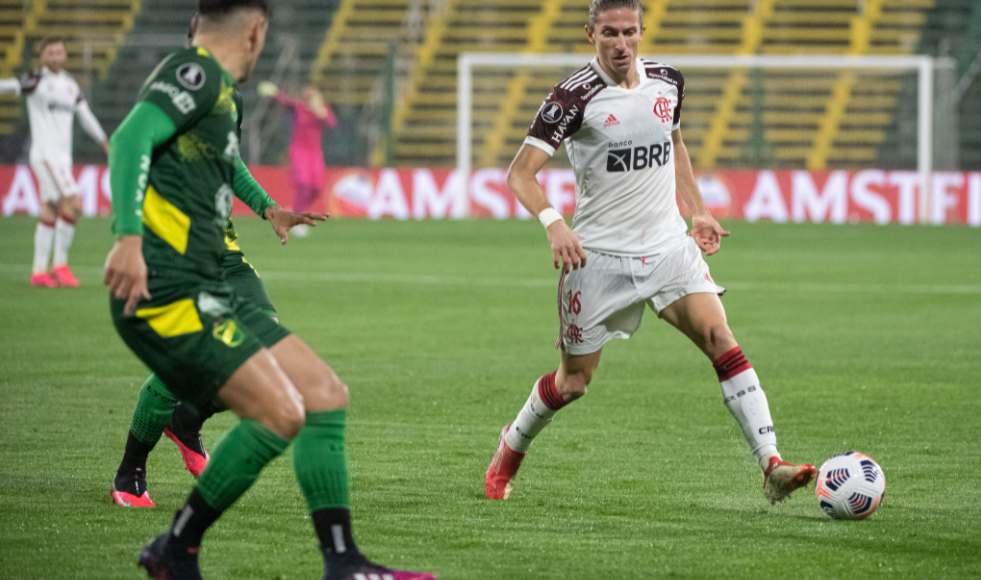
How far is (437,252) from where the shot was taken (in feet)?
60.0

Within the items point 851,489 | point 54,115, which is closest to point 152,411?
point 851,489

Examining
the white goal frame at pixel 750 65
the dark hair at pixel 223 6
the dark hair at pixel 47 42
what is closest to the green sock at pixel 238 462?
the dark hair at pixel 223 6

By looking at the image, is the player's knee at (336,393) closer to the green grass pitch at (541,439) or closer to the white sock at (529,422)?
the green grass pitch at (541,439)

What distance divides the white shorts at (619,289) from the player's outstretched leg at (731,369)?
0.23 ft

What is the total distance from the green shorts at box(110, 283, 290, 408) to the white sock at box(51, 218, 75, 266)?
397 inches

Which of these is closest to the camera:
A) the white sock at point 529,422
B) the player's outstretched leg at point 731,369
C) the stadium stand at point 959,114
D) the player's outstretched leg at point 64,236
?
the player's outstretched leg at point 731,369

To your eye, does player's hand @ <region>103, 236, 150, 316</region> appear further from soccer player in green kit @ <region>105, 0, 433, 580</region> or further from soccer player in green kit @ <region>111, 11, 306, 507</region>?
soccer player in green kit @ <region>111, 11, 306, 507</region>

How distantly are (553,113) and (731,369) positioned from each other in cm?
127

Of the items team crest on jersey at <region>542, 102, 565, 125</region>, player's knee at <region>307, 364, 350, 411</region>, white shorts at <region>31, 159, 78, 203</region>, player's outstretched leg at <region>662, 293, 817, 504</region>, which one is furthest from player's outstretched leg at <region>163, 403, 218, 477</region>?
white shorts at <region>31, 159, 78, 203</region>

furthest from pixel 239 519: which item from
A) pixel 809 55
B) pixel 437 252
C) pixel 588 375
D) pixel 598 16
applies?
pixel 809 55

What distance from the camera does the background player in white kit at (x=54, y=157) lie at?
1347 cm

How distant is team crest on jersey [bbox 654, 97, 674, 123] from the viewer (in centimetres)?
549

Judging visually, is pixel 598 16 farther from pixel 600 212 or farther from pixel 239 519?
pixel 239 519

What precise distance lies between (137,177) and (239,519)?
1774 mm
